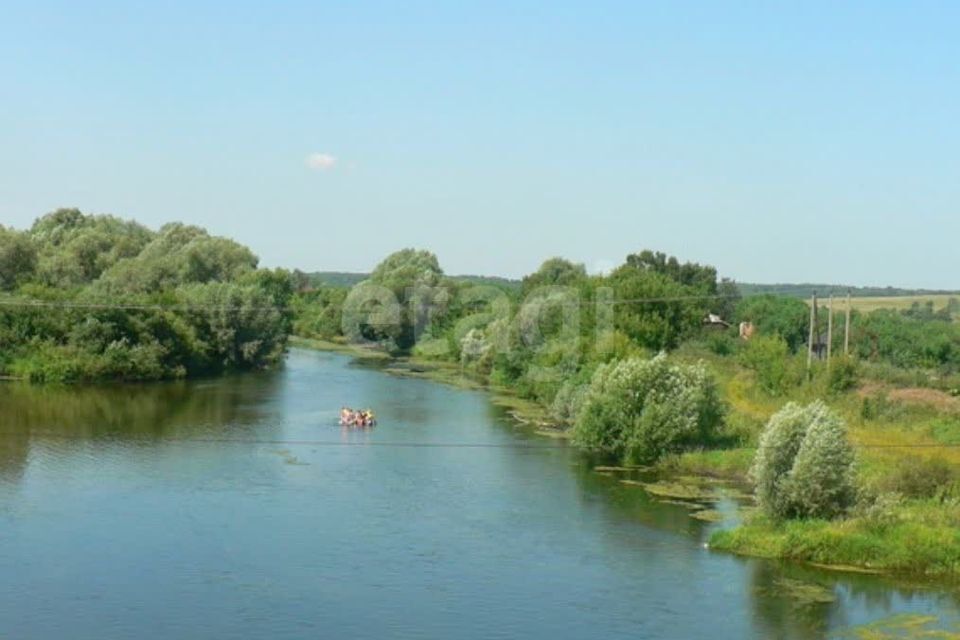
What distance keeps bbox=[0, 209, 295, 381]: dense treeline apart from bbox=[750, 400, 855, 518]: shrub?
2820cm

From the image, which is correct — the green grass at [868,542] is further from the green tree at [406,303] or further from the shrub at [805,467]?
the green tree at [406,303]

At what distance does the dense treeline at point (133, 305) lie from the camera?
139 feet

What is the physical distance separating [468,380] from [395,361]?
965 centimetres

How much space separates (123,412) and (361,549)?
17.0 meters

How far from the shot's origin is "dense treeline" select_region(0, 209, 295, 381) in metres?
42.2

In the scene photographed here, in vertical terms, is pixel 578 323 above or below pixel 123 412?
above

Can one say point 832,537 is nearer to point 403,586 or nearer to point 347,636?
point 403,586

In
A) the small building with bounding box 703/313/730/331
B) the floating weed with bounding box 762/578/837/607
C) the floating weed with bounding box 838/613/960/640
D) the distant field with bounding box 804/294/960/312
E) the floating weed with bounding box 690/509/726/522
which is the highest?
the distant field with bounding box 804/294/960/312

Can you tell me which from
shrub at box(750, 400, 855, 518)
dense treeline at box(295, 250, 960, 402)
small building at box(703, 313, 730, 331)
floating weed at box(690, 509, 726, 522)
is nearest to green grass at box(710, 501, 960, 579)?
shrub at box(750, 400, 855, 518)

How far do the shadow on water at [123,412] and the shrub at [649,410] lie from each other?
931 cm

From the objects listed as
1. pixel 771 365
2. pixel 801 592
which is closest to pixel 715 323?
pixel 771 365

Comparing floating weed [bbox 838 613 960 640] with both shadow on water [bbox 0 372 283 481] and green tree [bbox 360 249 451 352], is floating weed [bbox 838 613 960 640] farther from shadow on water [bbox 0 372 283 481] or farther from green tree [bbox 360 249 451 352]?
green tree [bbox 360 249 451 352]

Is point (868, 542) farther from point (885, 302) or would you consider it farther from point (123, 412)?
point (885, 302)

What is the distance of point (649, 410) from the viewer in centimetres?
2730
